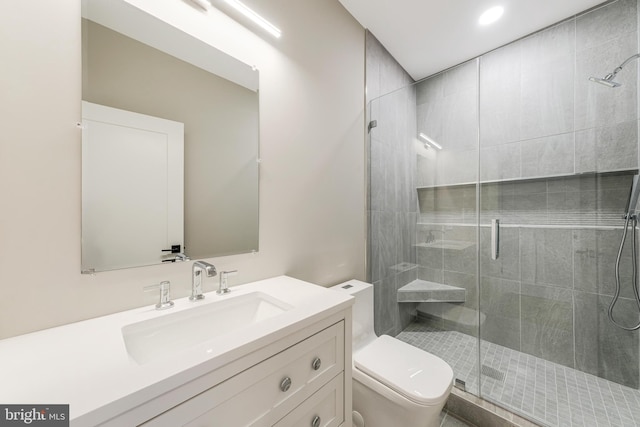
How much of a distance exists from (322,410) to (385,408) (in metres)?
0.54

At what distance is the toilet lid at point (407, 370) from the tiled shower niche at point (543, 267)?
88 centimetres

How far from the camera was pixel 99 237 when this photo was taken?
829 mm

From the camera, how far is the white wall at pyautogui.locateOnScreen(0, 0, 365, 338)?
2.28ft

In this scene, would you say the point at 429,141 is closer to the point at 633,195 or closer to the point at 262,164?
the point at 633,195

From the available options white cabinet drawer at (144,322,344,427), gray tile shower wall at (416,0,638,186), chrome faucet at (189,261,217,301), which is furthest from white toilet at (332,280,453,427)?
gray tile shower wall at (416,0,638,186)

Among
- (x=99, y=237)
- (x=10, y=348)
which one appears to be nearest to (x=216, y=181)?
(x=99, y=237)

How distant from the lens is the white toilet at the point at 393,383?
111 centimetres

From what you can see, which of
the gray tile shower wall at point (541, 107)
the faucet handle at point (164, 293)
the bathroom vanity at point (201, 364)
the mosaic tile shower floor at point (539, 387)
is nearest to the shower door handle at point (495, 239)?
the gray tile shower wall at point (541, 107)

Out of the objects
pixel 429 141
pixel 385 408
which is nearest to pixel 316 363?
pixel 385 408

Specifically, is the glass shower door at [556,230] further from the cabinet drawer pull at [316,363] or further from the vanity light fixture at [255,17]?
the vanity light fixture at [255,17]

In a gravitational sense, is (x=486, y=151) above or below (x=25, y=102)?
above

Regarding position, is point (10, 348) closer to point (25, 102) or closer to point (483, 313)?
point (25, 102)

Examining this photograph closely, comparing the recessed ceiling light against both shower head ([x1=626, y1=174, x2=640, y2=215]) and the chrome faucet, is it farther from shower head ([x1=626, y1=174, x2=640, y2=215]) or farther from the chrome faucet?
the chrome faucet

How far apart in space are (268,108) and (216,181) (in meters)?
0.48
